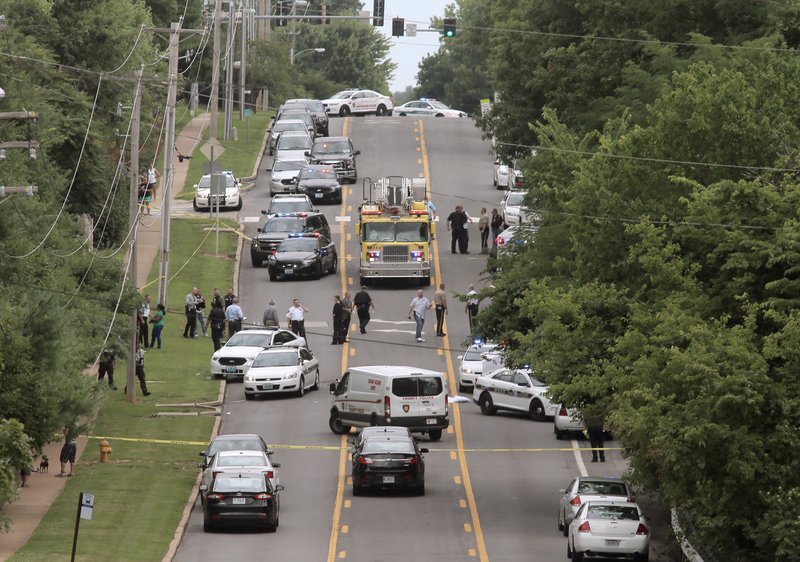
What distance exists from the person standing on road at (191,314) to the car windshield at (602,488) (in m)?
22.1

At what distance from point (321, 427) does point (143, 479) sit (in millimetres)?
6920

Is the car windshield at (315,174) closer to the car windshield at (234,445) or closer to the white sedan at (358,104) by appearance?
the white sedan at (358,104)

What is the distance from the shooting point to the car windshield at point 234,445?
3547cm

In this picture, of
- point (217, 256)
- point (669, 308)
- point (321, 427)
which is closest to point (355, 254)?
point (217, 256)

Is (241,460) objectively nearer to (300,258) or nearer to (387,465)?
(387,465)

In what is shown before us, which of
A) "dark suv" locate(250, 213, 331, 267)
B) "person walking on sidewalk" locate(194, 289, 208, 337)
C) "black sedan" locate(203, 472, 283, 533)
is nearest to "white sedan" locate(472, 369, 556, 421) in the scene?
"person walking on sidewalk" locate(194, 289, 208, 337)

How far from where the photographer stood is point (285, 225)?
A: 60.9m

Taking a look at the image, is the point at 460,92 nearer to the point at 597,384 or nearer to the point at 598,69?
the point at 598,69

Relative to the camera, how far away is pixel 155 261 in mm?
61625

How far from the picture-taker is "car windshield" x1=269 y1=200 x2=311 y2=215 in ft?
208

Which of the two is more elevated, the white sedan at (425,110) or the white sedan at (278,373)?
the white sedan at (425,110)

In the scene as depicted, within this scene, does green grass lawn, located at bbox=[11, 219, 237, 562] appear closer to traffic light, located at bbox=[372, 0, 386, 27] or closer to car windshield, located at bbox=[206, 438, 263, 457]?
car windshield, located at bbox=[206, 438, 263, 457]

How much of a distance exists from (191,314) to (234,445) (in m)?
17.3

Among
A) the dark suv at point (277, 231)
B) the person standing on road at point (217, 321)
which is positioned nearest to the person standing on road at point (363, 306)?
the person standing on road at point (217, 321)
